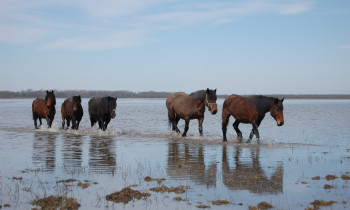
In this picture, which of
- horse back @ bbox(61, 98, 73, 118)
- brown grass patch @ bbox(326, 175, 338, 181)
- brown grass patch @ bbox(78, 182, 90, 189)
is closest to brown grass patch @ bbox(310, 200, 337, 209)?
brown grass patch @ bbox(326, 175, 338, 181)

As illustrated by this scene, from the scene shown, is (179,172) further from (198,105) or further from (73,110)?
(73,110)

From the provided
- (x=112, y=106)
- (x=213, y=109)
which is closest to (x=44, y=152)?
(x=112, y=106)

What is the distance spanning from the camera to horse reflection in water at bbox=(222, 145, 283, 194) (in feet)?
26.3

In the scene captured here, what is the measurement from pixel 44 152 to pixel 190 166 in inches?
208

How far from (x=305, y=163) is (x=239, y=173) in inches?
96.7

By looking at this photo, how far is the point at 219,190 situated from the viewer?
787 cm

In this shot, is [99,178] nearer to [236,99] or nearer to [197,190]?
[197,190]

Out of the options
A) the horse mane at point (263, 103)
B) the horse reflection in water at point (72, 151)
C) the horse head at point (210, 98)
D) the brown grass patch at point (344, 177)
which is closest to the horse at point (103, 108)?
the horse reflection in water at point (72, 151)

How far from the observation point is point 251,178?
890 cm

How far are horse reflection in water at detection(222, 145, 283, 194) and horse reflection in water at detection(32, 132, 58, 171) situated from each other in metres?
4.47

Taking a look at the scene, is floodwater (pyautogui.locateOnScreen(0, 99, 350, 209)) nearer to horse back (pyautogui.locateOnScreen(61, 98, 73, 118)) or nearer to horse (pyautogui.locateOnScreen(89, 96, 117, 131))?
horse (pyautogui.locateOnScreen(89, 96, 117, 131))

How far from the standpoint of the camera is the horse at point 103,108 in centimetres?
1936

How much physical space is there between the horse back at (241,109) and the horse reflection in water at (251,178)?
4.31 meters

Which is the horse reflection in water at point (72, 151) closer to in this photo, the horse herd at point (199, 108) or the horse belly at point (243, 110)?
the horse herd at point (199, 108)
